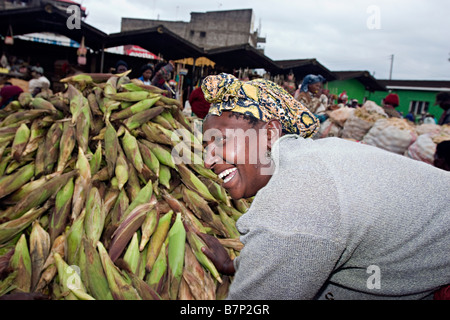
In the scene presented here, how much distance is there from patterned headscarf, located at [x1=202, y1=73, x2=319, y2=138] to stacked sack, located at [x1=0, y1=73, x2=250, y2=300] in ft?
2.08

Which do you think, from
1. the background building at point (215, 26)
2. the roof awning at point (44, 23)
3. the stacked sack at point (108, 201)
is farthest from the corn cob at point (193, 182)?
the background building at point (215, 26)

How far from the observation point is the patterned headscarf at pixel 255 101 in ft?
3.82

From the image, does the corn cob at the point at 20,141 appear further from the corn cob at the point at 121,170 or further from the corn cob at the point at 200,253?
the corn cob at the point at 200,253

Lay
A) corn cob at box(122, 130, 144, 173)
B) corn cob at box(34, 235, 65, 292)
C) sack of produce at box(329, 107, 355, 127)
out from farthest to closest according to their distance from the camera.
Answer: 1. sack of produce at box(329, 107, 355, 127)
2. corn cob at box(122, 130, 144, 173)
3. corn cob at box(34, 235, 65, 292)

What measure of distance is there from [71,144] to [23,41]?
1423 cm

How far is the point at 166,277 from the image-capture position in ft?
4.52

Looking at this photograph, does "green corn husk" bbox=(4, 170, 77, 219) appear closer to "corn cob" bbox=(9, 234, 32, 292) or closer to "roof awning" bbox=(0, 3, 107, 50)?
"corn cob" bbox=(9, 234, 32, 292)

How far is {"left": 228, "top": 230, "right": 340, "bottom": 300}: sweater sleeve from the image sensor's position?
33.9 inches

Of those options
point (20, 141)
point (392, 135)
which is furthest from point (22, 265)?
point (392, 135)

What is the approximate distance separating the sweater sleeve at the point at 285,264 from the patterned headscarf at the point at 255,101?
0.46m

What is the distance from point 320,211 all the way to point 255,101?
484 millimetres

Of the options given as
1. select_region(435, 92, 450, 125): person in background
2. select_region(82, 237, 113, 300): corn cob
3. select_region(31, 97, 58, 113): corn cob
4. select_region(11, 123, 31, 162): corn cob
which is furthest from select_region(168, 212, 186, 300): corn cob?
select_region(435, 92, 450, 125): person in background

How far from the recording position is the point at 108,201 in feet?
5.20
